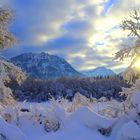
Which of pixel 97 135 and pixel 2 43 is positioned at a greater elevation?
pixel 2 43

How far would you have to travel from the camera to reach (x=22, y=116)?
49.4 feet

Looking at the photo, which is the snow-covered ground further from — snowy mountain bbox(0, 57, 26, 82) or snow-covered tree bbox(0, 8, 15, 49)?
snow-covered tree bbox(0, 8, 15, 49)

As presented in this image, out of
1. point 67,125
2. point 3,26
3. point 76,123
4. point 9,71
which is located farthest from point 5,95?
point 76,123

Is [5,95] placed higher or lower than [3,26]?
lower

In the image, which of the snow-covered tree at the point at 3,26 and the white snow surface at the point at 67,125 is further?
the snow-covered tree at the point at 3,26

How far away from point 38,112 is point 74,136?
8.06 ft

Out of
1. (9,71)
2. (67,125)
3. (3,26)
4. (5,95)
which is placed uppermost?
(3,26)

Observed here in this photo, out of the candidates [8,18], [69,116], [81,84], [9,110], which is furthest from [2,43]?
[81,84]

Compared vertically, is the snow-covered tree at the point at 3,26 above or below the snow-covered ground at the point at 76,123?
above

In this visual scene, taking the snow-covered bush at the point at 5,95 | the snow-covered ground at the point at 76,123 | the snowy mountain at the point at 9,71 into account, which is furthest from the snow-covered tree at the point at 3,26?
the snow-covered ground at the point at 76,123

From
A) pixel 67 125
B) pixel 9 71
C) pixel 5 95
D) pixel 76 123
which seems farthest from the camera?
pixel 9 71

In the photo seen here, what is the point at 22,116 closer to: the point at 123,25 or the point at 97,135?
the point at 97,135

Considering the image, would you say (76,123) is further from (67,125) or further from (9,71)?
(9,71)

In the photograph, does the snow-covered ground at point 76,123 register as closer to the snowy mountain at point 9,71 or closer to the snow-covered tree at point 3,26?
the snowy mountain at point 9,71
